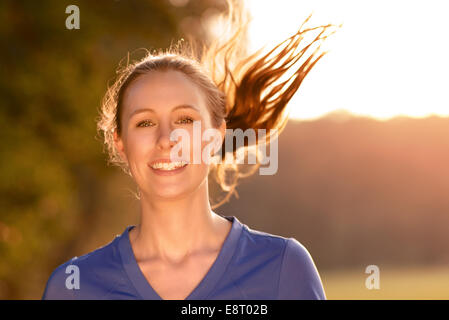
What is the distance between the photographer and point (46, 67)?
9727mm

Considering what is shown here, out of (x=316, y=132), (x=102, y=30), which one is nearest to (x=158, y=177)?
Answer: (x=102, y=30)

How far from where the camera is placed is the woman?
2838mm

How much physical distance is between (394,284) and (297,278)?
25.7 meters

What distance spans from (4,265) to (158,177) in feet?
24.8

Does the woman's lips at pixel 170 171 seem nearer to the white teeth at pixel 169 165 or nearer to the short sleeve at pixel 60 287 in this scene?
the white teeth at pixel 169 165

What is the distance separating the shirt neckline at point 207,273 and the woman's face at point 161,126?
0.27m

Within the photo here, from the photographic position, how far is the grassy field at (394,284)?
78.5 ft

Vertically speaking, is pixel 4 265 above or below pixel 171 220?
above

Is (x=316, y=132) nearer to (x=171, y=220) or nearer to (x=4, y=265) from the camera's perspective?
(x=4, y=265)
